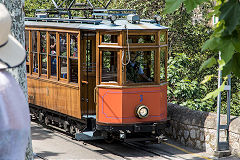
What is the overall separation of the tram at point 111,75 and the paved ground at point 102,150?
37 centimetres

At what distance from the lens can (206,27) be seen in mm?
18656

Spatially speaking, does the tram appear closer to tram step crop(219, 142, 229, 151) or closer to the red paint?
the red paint

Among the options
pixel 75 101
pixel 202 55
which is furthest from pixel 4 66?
pixel 202 55

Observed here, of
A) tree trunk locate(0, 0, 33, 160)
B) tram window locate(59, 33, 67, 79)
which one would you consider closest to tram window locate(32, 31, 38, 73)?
tram window locate(59, 33, 67, 79)

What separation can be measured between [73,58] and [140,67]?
176 cm

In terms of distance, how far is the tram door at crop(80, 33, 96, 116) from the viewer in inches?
478

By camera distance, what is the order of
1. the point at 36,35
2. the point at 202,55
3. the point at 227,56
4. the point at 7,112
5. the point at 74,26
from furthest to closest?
1. the point at 202,55
2. the point at 36,35
3. the point at 74,26
4. the point at 227,56
5. the point at 7,112

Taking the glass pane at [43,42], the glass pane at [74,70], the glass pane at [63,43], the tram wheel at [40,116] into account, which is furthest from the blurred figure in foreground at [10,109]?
the tram wheel at [40,116]

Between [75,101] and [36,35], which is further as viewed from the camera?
[36,35]

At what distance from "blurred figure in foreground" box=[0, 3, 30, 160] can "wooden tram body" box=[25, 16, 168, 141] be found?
9295 millimetres

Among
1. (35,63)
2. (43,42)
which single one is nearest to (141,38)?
(43,42)

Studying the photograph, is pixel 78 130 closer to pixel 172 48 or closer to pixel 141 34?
pixel 141 34

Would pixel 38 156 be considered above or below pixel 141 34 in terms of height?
below

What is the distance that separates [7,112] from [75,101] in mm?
10505
